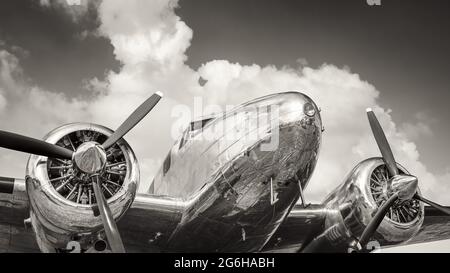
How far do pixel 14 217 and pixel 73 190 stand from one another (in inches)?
91.0

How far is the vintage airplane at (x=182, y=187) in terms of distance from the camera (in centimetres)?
675

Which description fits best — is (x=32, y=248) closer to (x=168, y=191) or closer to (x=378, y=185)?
(x=168, y=191)

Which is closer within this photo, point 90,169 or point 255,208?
point 90,169

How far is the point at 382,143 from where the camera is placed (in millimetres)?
9484

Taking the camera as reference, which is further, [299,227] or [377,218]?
[299,227]

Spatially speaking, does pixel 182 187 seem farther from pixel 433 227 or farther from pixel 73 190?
pixel 433 227

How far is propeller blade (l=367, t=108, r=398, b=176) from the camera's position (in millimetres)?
9281

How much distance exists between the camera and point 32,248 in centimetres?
1004


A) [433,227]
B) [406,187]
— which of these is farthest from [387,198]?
[433,227]

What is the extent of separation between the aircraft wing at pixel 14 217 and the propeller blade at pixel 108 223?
5.41ft

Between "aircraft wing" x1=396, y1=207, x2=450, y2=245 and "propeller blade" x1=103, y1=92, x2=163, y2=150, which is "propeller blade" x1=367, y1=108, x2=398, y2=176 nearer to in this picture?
"aircraft wing" x1=396, y1=207, x2=450, y2=245
